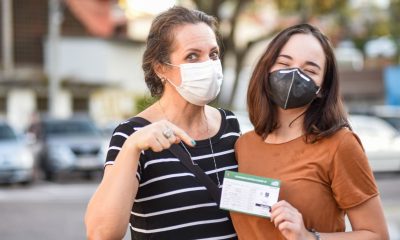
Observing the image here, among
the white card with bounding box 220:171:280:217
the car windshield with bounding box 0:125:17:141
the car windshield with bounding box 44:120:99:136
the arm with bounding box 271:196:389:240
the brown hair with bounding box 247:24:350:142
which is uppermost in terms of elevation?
the brown hair with bounding box 247:24:350:142

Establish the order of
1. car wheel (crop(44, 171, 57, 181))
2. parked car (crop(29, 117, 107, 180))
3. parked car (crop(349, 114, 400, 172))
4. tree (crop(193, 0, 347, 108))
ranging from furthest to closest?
tree (crop(193, 0, 347, 108)) → car wheel (crop(44, 171, 57, 181)) → parked car (crop(29, 117, 107, 180)) → parked car (crop(349, 114, 400, 172))

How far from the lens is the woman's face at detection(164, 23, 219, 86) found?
9.73 ft

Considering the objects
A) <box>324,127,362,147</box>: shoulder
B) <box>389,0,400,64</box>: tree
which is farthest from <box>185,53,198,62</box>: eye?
<box>389,0,400,64</box>: tree

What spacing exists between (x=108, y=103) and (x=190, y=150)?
3573 centimetres

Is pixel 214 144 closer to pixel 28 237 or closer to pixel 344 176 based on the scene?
pixel 344 176

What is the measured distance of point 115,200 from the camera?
2627mm

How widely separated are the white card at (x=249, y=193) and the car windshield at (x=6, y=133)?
54.1 feet

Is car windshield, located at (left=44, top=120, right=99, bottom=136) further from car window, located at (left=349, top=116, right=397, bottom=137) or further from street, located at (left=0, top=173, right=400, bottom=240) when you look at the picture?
car window, located at (left=349, top=116, right=397, bottom=137)

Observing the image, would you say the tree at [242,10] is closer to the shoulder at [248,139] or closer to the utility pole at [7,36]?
the utility pole at [7,36]

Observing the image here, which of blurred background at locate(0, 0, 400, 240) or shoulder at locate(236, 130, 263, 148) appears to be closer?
shoulder at locate(236, 130, 263, 148)

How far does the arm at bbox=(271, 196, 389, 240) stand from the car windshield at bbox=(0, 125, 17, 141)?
54.6ft

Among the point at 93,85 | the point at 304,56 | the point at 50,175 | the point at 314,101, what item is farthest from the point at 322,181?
the point at 93,85

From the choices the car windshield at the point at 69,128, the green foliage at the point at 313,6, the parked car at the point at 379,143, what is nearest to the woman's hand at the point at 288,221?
the parked car at the point at 379,143

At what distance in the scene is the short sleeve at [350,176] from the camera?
2680 mm
